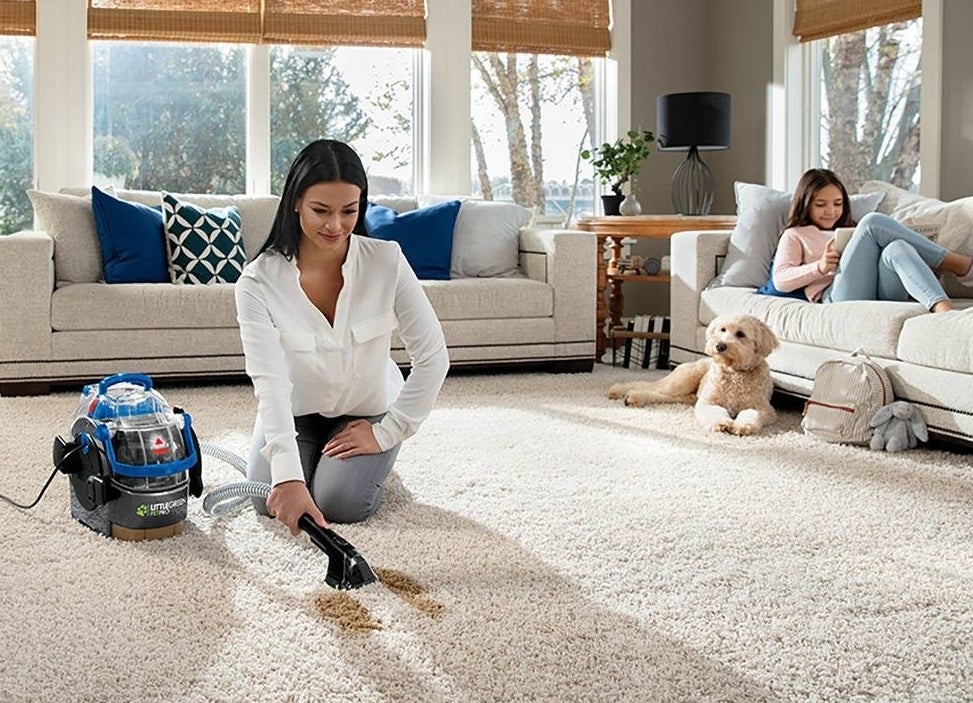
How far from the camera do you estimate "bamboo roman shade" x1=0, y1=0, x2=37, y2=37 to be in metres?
5.50

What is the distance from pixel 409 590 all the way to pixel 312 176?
800 millimetres

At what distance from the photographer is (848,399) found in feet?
11.1

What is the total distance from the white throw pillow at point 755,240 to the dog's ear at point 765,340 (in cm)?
85

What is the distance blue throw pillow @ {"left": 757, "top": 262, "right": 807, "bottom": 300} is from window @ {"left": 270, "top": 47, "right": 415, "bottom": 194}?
242cm

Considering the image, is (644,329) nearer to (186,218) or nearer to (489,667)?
(186,218)

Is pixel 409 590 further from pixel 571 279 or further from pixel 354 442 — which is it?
pixel 571 279

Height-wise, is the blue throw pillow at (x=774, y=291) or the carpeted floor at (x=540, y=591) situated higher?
the blue throw pillow at (x=774, y=291)

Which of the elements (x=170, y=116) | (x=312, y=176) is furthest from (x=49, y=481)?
(x=170, y=116)

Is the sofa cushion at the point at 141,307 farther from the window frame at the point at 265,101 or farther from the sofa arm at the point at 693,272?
the sofa arm at the point at 693,272

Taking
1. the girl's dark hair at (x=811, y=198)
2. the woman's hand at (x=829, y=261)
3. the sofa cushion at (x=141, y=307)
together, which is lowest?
the sofa cushion at (x=141, y=307)

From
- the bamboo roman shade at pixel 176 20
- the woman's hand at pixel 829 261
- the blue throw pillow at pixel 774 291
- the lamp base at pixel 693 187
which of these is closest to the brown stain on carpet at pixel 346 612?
the woman's hand at pixel 829 261

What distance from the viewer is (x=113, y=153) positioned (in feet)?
18.9

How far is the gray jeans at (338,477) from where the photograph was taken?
2.41 m

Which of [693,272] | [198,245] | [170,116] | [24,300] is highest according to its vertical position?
[170,116]
